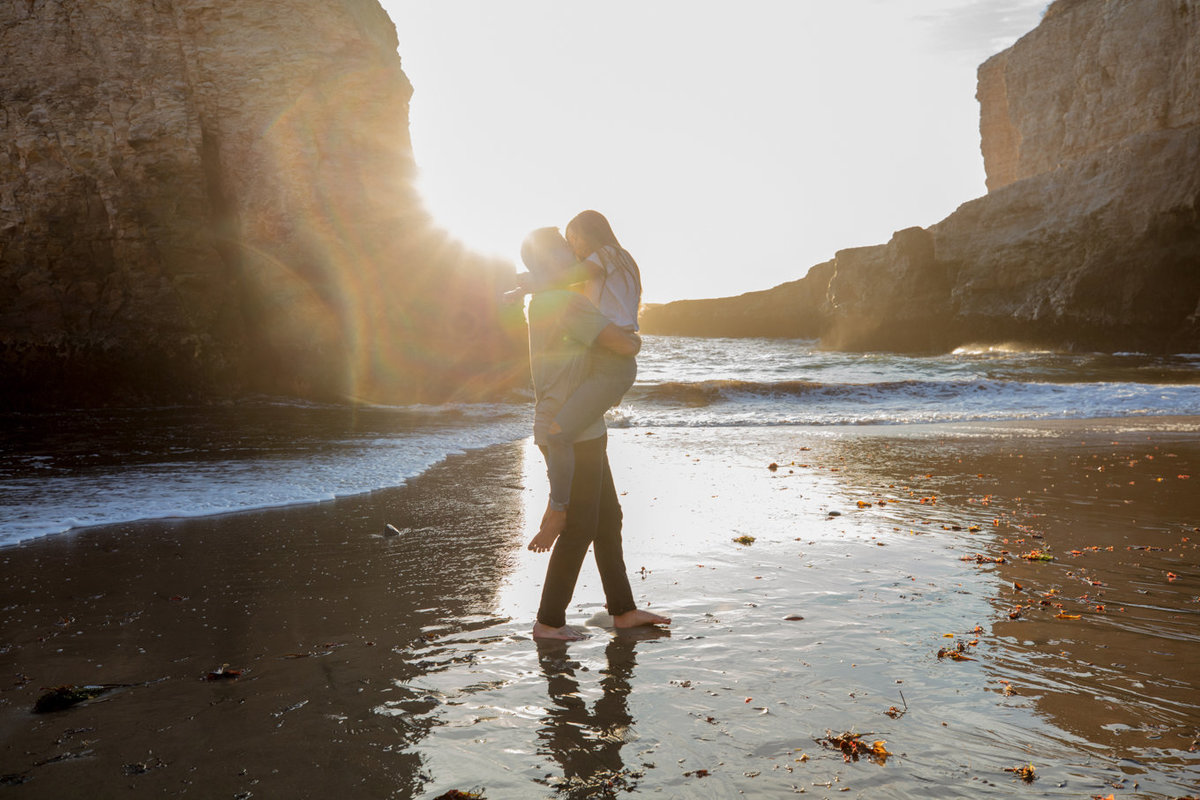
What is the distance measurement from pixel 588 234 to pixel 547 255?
0.22 m

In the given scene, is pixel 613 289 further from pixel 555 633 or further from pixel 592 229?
pixel 555 633

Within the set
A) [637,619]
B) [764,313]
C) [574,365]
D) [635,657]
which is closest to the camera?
[635,657]

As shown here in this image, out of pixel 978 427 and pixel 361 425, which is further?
pixel 361 425

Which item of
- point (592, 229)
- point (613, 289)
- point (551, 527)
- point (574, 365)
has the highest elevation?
point (592, 229)

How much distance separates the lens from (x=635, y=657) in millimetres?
3002

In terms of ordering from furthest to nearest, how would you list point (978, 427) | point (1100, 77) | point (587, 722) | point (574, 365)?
point (1100, 77)
point (978, 427)
point (574, 365)
point (587, 722)

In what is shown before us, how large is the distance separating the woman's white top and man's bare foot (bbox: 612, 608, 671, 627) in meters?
1.23

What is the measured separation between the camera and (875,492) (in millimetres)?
6859

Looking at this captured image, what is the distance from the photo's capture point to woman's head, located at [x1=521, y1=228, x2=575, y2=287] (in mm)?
3109

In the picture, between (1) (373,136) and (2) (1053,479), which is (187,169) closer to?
(1) (373,136)

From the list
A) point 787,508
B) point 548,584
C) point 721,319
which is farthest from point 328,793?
point 721,319

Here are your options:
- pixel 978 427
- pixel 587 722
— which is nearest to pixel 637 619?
pixel 587 722

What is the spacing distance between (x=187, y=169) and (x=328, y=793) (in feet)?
56.5

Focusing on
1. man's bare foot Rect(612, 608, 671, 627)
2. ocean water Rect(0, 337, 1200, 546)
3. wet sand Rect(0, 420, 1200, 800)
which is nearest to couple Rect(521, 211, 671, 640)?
man's bare foot Rect(612, 608, 671, 627)
